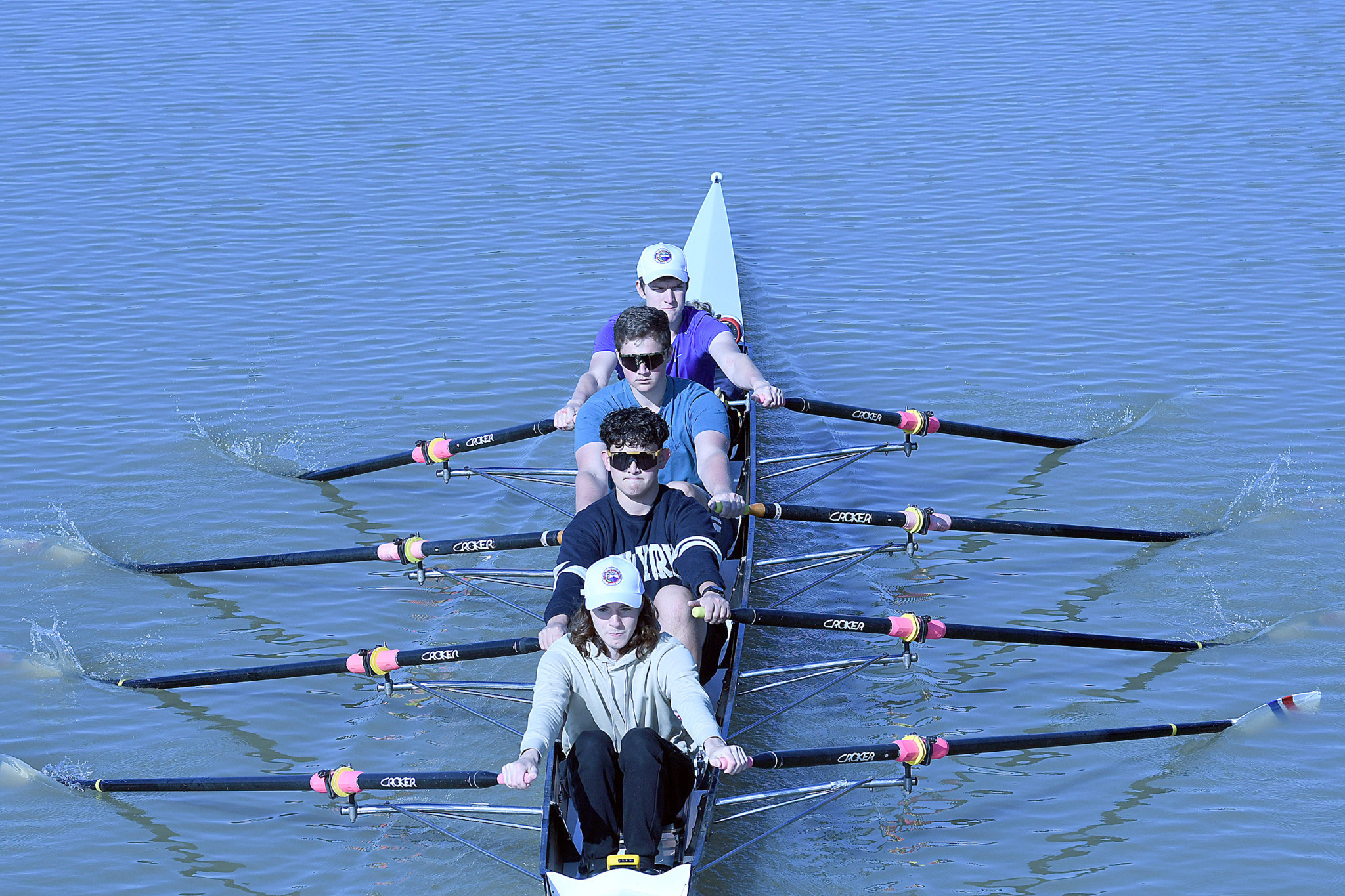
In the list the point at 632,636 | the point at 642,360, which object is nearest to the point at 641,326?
the point at 642,360

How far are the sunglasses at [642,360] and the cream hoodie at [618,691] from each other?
154 centimetres

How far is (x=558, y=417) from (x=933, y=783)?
8.62ft

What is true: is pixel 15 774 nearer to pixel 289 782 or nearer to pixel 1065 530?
pixel 289 782

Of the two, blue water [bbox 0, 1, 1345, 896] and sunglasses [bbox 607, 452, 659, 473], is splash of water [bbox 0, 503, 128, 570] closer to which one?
blue water [bbox 0, 1, 1345, 896]

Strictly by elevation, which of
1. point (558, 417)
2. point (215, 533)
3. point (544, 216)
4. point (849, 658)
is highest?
point (544, 216)

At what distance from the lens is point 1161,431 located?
29.3 feet

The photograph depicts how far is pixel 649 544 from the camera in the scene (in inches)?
209

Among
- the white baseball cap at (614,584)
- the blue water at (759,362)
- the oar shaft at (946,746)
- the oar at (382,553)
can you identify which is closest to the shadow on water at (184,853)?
the blue water at (759,362)

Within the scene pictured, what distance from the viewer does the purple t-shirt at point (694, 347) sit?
7.25 m

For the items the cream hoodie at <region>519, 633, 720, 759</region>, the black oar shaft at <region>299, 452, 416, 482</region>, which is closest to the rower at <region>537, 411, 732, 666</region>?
the cream hoodie at <region>519, 633, 720, 759</region>

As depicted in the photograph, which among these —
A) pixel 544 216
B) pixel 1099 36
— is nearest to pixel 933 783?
pixel 544 216

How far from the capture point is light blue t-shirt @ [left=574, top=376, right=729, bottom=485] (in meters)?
6.12

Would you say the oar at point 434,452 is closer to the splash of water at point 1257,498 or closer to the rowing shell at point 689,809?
the rowing shell at point 689,809

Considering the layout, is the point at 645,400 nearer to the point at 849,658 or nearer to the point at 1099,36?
the point at 849,658
